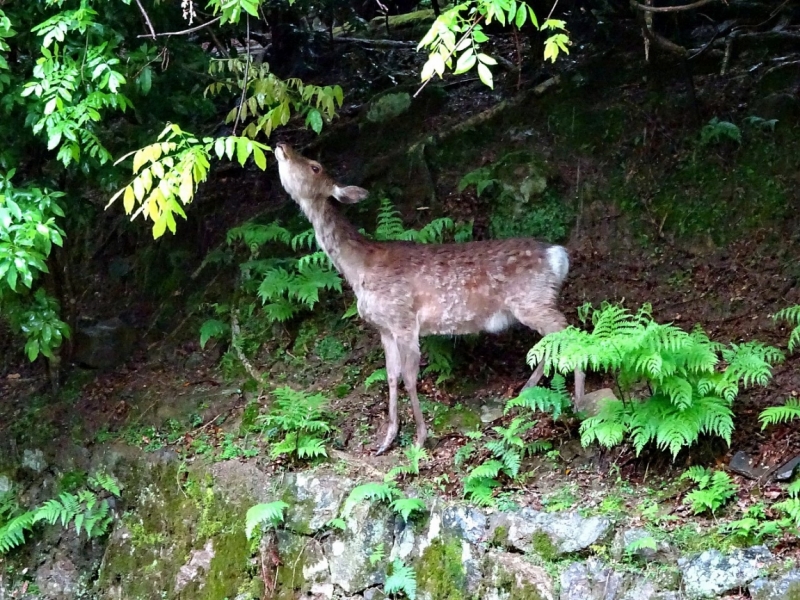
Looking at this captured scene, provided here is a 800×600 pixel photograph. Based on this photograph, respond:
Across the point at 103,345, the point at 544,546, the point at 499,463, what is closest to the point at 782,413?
the point at 544,546

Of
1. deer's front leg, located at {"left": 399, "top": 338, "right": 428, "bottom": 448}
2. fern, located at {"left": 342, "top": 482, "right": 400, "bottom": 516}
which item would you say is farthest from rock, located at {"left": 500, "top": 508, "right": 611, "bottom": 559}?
deer's front leg, located at {"left": 399, "top": 338, "right": 428, "bottom": 448}

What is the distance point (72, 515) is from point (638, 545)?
4.78m

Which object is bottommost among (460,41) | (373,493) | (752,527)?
(752,527)

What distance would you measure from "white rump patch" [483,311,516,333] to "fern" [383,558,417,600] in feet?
6.88

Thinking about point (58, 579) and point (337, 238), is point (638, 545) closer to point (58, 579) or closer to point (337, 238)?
point (337, 238)

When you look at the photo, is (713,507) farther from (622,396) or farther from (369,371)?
(369,371)

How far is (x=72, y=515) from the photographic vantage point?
24.0 ft

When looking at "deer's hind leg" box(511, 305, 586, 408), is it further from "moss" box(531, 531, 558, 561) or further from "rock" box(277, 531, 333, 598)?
"rock" box(277, 531, 333, 598)

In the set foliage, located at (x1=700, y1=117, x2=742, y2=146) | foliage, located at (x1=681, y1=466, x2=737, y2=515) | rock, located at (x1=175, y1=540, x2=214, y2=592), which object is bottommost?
rock, located at (x1=175, y1=540, x2=214, y2=592)

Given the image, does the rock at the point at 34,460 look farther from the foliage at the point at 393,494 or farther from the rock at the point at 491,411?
the rock at the point at 491,411

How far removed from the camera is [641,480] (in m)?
5.58

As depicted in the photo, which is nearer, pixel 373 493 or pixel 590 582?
pixel 590 582

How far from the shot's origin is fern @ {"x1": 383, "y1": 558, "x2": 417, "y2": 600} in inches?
223

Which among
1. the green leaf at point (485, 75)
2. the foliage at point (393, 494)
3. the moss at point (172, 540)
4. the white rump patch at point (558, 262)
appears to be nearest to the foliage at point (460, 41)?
the green leaf at point (485, 75)
